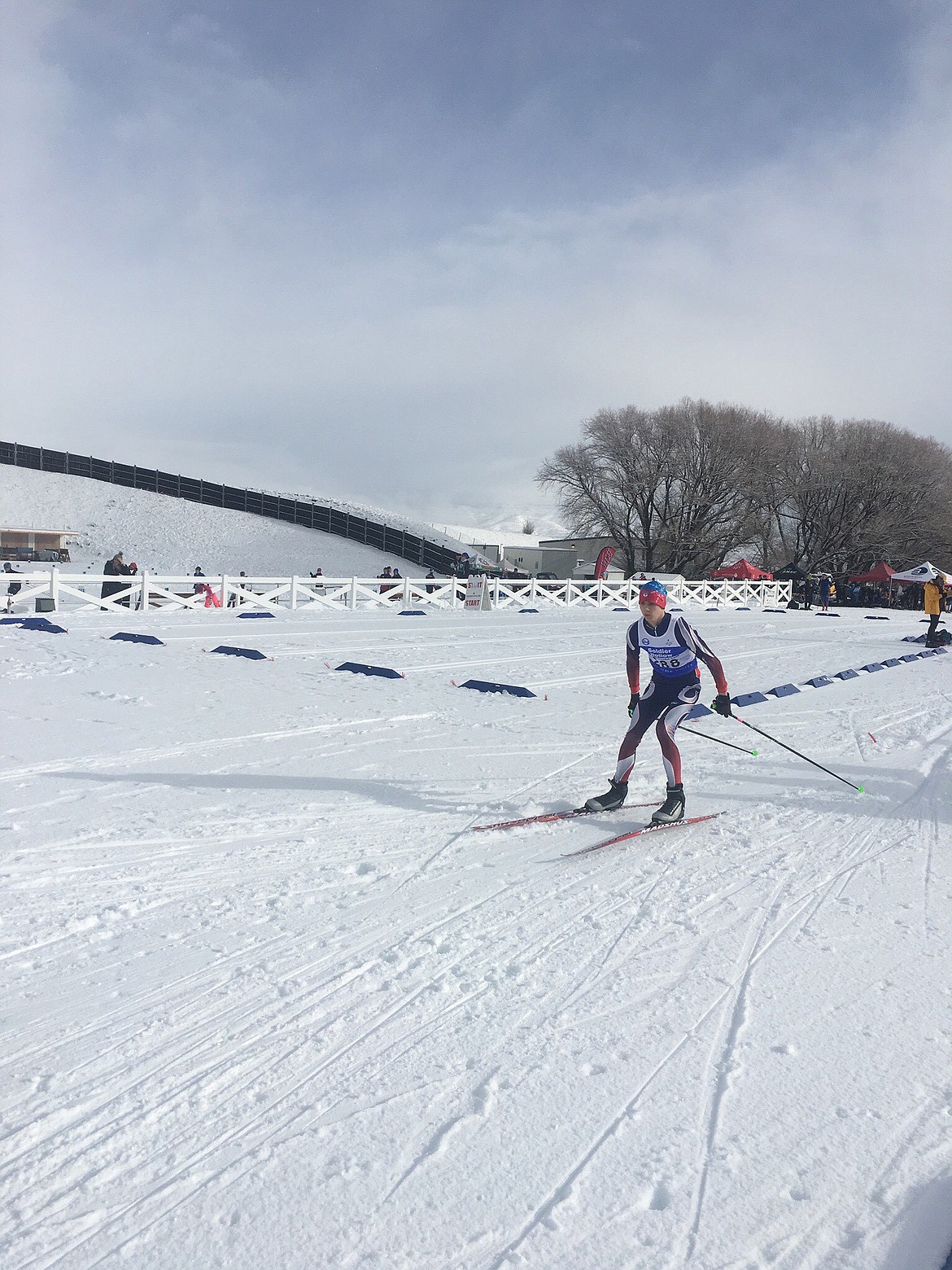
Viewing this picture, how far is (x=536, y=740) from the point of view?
8344 millimetres

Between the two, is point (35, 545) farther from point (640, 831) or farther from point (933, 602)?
point (640, 831)

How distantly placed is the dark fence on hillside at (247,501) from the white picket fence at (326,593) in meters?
13.3

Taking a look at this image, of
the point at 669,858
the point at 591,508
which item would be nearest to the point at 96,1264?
the point at 669,858

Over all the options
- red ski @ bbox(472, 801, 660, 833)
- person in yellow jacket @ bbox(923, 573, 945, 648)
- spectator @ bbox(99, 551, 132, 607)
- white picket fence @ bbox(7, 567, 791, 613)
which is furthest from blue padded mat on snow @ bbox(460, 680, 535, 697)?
person in yellow jacket @ bbox(923, 573, 945, 648)

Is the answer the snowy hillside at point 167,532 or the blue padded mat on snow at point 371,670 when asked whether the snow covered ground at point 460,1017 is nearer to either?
the blue padded mat on snow at point 371,670

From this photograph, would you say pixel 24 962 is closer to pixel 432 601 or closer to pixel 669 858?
pixel 669 858

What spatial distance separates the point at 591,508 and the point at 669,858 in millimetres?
49276

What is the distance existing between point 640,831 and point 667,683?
101 centimetres

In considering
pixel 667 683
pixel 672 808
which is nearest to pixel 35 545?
pixel 667 683

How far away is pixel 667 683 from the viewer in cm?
585

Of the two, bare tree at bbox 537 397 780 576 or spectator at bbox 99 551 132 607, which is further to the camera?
bare tree at bbox 537 397 780 576

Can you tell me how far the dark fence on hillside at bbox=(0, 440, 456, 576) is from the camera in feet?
157

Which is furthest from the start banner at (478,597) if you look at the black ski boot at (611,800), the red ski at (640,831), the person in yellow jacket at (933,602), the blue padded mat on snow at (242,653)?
the red ski at (640,831)

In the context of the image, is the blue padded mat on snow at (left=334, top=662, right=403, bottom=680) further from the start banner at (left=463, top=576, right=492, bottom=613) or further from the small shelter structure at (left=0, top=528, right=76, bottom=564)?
the small shelter structure at (left=0, top=528, right=76, bottom=564)
